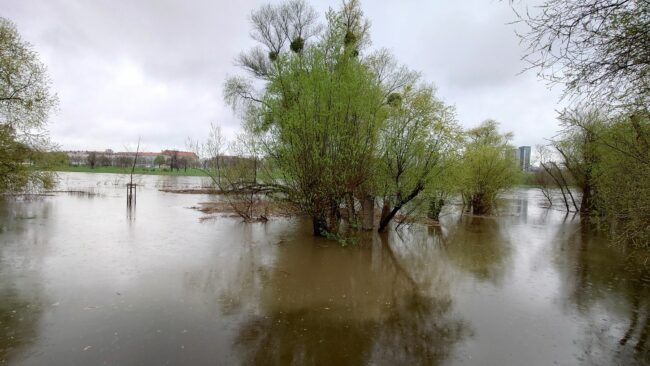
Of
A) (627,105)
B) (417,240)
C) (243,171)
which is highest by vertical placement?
(627,105)

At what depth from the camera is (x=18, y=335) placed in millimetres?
4836

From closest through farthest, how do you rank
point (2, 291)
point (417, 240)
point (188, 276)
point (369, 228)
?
point (2, 291)
point (188, 276)
point (417, 240)
point (369, 228)

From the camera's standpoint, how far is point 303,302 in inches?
261

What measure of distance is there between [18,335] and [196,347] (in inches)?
99.4

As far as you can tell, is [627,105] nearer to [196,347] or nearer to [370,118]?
[196,347]

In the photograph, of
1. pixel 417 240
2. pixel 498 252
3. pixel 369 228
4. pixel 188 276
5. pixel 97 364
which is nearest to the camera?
pixel 97 364

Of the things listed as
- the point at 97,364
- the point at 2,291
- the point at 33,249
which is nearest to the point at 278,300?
the point at 97,364

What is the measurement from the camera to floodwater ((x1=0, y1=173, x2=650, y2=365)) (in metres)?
4.77

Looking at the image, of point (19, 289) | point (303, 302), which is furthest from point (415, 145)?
point (19, 289)

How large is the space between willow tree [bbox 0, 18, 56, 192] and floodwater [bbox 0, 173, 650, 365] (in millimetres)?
1991

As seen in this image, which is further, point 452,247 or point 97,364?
point 452,247

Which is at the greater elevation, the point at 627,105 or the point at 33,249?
the point at 627,105

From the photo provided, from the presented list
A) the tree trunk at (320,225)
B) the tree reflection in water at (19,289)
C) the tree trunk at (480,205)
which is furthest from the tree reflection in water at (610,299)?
the tree trunk at (480,205)

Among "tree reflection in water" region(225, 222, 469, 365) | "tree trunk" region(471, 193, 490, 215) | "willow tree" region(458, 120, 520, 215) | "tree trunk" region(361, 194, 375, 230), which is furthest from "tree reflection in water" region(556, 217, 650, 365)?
"tree trunk" region(471, 193, 490, 215)
